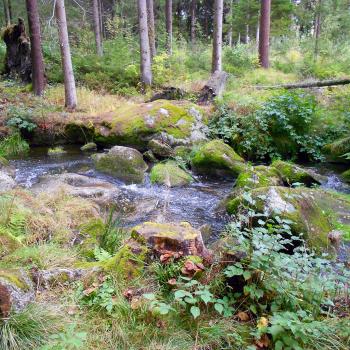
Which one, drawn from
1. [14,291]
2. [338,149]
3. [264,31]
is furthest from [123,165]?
[264,31]

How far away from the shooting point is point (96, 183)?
22.4 feet

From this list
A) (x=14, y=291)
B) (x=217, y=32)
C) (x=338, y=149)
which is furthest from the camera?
(x=217, y=32)

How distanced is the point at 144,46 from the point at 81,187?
31.6 feet

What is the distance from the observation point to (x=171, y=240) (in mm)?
3201

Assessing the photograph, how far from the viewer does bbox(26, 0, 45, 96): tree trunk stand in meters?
12.2

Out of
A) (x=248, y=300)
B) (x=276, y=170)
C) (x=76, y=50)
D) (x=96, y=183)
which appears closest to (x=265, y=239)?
(x=248, y=300)

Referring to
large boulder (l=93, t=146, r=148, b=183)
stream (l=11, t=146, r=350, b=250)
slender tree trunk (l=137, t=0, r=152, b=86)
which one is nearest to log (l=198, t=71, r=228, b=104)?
slender tree trunk (l=137, t=0, r=152, b=86)

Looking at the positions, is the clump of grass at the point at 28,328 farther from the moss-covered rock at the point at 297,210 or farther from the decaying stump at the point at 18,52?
the decaying stump at the point at 18,52

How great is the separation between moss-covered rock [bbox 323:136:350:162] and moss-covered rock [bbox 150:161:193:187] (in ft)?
12.2

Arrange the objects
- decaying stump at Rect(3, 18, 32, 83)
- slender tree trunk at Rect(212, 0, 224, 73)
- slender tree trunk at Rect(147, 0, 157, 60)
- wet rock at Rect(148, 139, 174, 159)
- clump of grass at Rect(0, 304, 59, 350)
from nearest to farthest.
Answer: clump of grass at Rect(0, 304, 59, 350)
wet rock at Rect(148, 139, 174, 159)
slender tree trunk at Rect(212, 0, 224, 73)
decaying stump at Rect(3, 18, 32, 83)
slender tree trunk at Rect(147, 0, 157, 60)

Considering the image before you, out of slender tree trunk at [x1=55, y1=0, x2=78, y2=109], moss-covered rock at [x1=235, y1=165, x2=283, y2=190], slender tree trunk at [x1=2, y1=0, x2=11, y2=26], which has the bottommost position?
moss-covered rock at [x1=235, y1=165, x2=283, y2=190]

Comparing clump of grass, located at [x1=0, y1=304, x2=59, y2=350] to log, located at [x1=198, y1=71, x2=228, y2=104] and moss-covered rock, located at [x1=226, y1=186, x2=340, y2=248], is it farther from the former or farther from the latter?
log, located at [x1=198, y1=71, x2=228, y2=104]

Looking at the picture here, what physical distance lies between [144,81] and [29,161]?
24.5 feet

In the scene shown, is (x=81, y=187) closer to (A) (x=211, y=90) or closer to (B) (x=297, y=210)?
(B) (x=297, y=210)
